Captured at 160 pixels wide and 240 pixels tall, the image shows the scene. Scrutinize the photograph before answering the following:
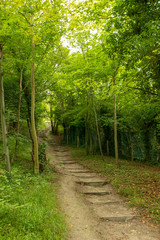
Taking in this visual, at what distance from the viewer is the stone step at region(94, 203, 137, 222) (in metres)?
4.60

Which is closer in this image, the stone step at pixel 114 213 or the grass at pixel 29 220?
the grass at pixel 29 220

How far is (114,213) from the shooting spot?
4.86m

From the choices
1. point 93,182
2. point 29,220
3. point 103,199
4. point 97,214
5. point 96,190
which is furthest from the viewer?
point 93,182

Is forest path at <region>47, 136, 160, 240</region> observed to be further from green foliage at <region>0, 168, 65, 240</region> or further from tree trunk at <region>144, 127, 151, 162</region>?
tree trunk at <region>144, 127, 151, 162</region>

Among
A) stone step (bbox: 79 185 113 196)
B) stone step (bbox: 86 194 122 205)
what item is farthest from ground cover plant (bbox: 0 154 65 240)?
stone step (bbox: 79 185 113 196)

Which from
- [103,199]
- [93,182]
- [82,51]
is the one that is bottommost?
[103,199]

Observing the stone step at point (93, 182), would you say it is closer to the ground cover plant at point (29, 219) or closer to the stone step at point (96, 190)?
the stone step at point (96, 190)

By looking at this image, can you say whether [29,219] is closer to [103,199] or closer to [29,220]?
[29,220]

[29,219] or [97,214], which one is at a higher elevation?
[29,219]

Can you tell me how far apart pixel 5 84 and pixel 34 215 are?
23.6ft

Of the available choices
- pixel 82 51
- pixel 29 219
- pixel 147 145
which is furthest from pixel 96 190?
pixel 82 51

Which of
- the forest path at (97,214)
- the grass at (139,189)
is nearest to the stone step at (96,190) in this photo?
the forest path at (97,214)

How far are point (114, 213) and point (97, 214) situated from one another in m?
0.52

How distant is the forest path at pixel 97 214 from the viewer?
3.85m
